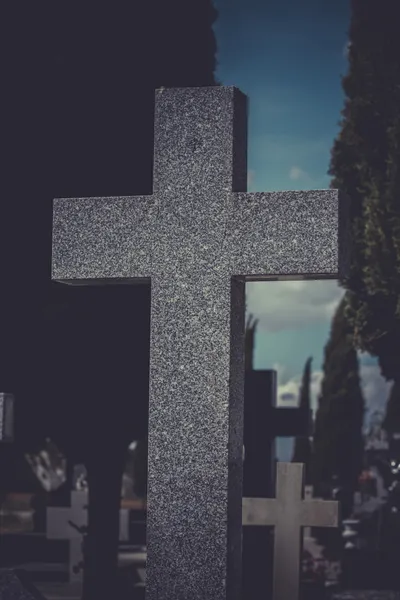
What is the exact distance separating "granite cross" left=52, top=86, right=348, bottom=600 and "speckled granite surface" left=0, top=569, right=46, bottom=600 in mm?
1035

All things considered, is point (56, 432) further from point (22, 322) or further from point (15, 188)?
point (15, 188)

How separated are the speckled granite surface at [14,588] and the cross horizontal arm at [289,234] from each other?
81.7 inches

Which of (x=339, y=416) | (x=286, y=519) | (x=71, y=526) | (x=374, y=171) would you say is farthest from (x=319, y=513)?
(x=339, y=416)

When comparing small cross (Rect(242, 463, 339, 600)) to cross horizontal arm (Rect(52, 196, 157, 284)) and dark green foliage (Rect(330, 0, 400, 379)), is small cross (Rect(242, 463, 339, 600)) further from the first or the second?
dark green foliage (Rect(330, 0, 400, 379))

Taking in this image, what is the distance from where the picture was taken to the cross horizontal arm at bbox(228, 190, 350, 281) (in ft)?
20.7

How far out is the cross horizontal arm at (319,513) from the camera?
454 inches

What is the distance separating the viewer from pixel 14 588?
7.30 meters

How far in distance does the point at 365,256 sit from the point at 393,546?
13.2 feet

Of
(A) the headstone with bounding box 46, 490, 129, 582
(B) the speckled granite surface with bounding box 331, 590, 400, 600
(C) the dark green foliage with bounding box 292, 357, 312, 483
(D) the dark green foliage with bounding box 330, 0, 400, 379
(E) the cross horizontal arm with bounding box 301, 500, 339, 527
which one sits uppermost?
(D) the dark green foliage with bounding box 330, 0, 400, 379

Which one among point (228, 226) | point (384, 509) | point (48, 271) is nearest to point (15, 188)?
point (48, 271)

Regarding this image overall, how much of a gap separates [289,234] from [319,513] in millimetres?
5616

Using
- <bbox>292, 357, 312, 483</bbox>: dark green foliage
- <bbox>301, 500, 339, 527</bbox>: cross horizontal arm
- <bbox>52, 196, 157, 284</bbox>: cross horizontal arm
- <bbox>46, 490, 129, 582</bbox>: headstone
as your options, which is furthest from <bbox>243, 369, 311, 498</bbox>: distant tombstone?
<bbox>292, 357, 312, 483</bbox>: dark green foliage

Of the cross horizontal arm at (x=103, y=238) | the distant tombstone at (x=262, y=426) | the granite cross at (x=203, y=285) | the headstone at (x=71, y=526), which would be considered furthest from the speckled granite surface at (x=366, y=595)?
the cross horizontal arm at (x=103, y=238)

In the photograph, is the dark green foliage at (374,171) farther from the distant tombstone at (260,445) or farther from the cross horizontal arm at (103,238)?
the cross horizontal arm at (103,238)
